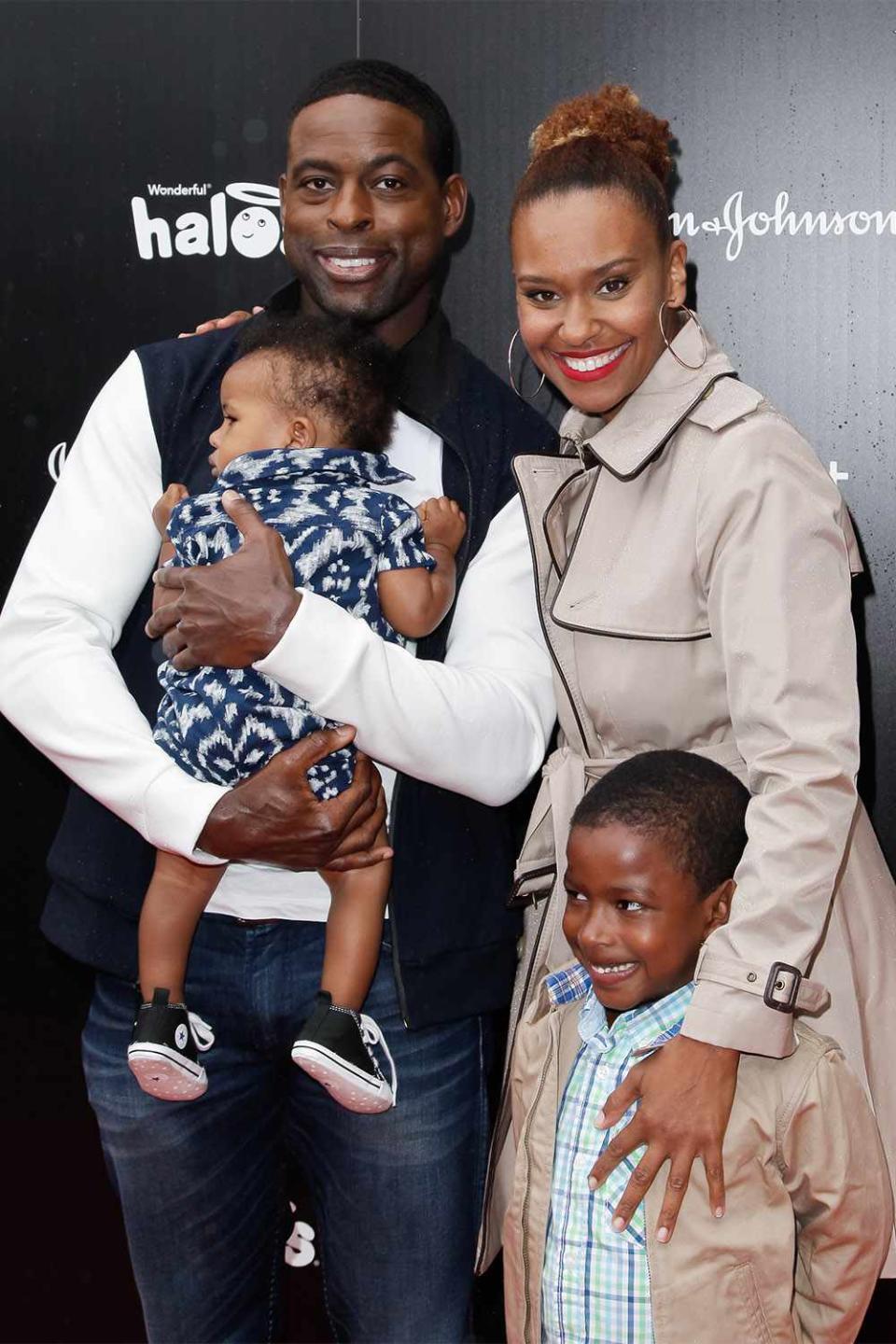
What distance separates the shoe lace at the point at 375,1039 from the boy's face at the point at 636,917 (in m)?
0.35

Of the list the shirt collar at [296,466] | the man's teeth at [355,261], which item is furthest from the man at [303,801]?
the shirt collar at [296,466]

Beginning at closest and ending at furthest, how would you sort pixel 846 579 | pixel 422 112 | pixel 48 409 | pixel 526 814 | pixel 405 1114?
pixel 846 579 → pixel 405 1114 → pixel 422 112 → pixel 526 814 → pixel 48 409

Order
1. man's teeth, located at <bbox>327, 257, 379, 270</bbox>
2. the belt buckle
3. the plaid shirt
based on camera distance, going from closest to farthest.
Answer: the belt buckle → the plaid shirt → man's teeth, located at <bbox>327, 257, 379, 270</bbox>

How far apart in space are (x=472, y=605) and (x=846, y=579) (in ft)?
1.76

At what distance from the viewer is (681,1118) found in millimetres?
1608

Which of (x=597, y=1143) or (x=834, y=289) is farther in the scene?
(x=834, y=289)

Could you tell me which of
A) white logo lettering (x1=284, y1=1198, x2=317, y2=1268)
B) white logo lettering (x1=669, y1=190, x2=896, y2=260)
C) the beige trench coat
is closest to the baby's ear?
the beige trench coat

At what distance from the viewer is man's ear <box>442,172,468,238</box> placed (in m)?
2.21

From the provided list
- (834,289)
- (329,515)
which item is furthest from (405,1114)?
(834,289)

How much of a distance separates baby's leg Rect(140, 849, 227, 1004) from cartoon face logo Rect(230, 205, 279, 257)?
1.33m

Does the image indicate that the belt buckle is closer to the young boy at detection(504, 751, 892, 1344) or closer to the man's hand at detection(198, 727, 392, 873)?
the young boy at detection(504, 751, 892, 1344)

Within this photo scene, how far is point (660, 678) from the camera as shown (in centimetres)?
181

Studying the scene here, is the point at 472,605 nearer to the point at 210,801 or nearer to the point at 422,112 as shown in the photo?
the point at 210,801

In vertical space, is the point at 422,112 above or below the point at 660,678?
above
